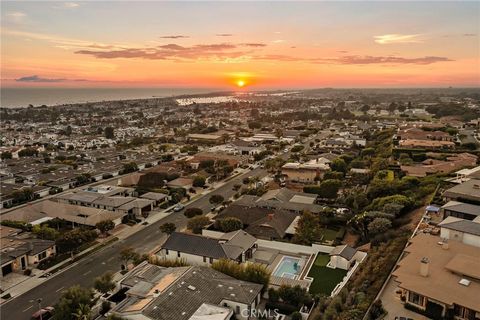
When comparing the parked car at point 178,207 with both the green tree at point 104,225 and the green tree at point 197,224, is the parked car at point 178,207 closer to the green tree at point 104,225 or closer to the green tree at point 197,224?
the green tree at point 197,224

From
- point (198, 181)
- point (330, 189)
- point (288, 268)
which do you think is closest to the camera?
point (288, 268)

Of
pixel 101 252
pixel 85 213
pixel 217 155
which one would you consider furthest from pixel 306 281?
pixel 217 155

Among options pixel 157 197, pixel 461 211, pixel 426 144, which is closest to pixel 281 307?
pixel 461 211

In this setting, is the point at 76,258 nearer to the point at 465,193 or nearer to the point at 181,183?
the point at 181,183

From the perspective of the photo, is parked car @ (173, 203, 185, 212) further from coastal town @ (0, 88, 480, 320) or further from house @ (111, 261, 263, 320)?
house @ (111, 261, 263, 320)

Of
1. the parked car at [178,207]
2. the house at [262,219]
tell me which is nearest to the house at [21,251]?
the parked car at [178,207]

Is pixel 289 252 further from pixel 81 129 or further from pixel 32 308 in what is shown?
pixel 81 129

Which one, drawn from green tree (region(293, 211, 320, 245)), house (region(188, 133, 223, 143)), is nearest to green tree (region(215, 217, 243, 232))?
green tree (region(293, 211, 320, 245))
